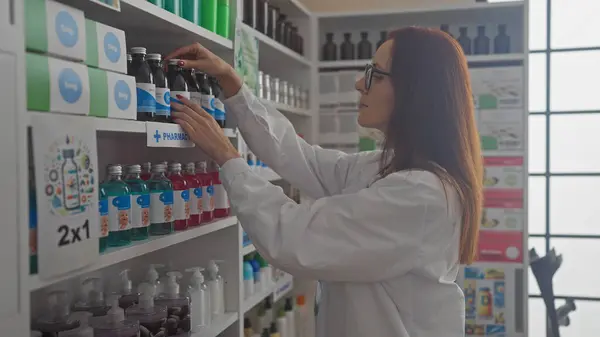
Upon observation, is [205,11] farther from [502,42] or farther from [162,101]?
[502,42]

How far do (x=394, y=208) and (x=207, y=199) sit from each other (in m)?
0.80

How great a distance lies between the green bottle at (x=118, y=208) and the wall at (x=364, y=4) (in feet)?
8.97

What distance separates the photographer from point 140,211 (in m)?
1.67

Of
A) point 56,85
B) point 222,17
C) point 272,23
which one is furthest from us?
point 272,23

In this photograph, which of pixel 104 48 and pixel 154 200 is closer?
pixel 104 48

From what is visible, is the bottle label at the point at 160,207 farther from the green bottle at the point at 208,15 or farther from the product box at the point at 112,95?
the green bottle at the point at 208,15

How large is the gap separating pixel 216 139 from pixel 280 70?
198cm

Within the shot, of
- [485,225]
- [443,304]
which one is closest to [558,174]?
[485,225]

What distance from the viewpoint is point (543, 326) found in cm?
409

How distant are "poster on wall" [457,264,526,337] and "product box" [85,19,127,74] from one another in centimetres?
258

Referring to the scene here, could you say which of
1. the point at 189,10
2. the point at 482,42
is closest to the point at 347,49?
the point at 482,42

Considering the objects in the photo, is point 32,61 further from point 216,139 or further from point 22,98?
point 216,139

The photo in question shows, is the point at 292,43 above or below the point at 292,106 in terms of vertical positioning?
above

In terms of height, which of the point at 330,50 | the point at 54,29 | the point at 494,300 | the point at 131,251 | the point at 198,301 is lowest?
the point at 494,300
